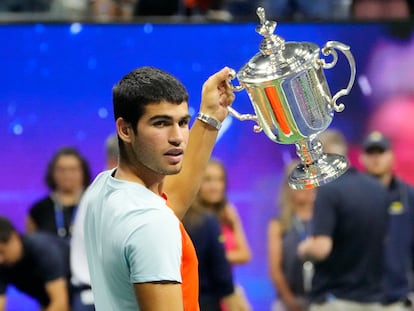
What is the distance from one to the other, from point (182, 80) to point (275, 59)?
127 inches

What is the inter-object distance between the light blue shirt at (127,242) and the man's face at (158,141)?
7cm

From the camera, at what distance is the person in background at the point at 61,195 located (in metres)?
5.96

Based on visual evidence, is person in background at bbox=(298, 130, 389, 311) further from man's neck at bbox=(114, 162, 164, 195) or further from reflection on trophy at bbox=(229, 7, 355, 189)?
man's neck at bbox=(114, 162, 164, 195)

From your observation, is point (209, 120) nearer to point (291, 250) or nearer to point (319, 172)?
point (319, 172)

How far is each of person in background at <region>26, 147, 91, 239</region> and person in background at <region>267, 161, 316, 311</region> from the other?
1.08 m

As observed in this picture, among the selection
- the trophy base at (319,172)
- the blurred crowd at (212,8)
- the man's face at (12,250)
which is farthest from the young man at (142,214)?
the blurred crowd at (212,8)

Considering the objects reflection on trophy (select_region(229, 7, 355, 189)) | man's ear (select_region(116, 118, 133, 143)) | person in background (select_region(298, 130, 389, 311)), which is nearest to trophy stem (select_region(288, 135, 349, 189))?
reflection on trophy (select_region(229, 7, 355, 189))

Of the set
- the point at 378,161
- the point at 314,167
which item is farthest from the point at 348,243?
the point at 314,167

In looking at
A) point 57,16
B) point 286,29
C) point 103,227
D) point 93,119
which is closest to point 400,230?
point 286,29

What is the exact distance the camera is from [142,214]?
8.50 ft

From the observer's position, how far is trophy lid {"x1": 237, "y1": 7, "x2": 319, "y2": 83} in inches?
118

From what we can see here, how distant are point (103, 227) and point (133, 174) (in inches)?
6.3

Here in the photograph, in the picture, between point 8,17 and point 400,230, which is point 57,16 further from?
point 400,230

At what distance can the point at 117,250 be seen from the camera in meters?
2.61
